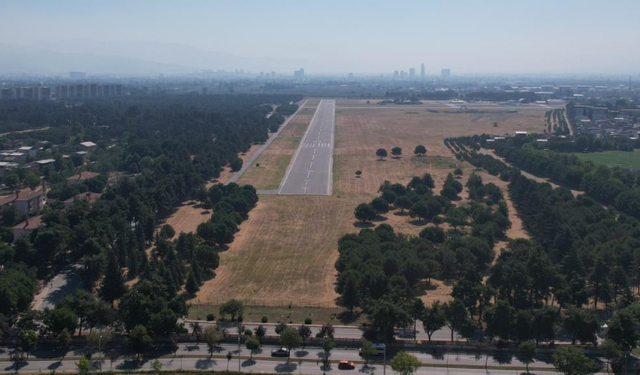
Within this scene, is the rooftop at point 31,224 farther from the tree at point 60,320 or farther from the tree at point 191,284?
the tree at point 60,320

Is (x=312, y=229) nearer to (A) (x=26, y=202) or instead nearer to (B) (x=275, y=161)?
(A) (x=26, y=202)

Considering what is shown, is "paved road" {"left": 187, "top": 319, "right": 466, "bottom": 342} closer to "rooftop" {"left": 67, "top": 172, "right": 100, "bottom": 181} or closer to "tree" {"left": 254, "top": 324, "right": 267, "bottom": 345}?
"tree" {"left": 254, "top": 324, "right": 267, "bottom": 345}

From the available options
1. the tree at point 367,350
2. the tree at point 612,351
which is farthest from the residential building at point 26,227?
the tree at point 612,351

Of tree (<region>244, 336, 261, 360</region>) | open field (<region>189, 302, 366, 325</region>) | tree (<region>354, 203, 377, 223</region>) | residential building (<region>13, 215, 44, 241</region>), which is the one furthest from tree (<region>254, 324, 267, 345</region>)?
tree (<region>354, 203, 377, 223</region>)

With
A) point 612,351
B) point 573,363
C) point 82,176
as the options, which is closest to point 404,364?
point 573,363

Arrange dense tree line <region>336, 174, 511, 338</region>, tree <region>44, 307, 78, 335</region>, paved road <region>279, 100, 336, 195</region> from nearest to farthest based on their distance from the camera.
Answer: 1. tree <region>44, 307, 78, 335</region>
2. dense tree line <region>336, 174, 511, 338</region>
3. paved road <region>279, 100, 336, 195</region>

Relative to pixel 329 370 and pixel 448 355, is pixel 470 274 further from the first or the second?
pixel 329 370
